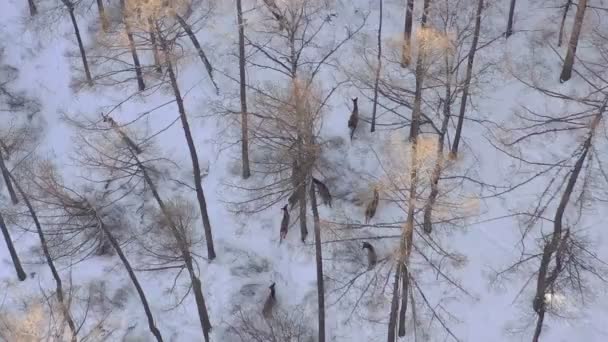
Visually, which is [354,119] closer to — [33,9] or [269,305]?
[269,305]

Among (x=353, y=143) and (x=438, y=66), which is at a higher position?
(x=438, y=66)

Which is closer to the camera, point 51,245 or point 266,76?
point 51,245

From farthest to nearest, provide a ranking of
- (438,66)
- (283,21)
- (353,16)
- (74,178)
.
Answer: (353,16), (74,178), (438,66), (283,21)

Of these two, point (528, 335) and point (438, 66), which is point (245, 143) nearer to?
point (438, 66)

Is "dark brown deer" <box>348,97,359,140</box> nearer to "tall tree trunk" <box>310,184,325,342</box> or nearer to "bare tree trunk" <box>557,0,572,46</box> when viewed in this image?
"tall tree trunk" <box>310,184,325,342</box>

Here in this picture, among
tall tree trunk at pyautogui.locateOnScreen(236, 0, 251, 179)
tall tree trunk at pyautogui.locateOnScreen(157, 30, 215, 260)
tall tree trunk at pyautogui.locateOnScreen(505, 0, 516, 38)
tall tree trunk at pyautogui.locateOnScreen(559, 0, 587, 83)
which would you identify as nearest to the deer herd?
tall tree trunk at pyautogui.locateOnScreen(236, 0, 251, 179)

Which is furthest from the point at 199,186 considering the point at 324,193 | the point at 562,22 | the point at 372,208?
the point at 562,22

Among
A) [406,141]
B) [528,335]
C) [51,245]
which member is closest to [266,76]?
[406,141]
